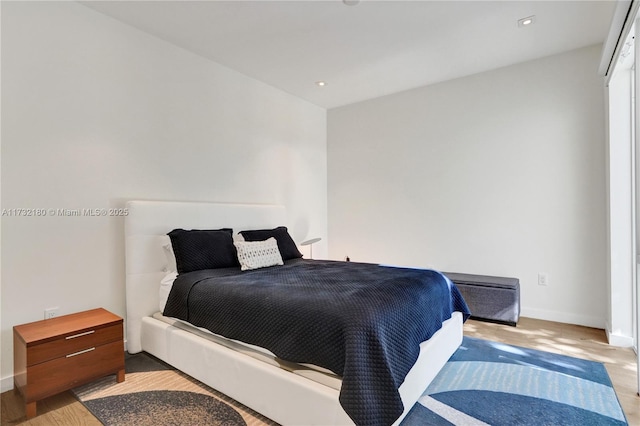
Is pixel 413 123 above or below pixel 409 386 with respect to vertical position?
above

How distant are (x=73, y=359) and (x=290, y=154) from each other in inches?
130

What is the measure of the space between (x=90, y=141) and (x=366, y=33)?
252cm

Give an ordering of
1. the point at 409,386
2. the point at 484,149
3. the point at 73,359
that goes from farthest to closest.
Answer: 1. the point at 484,149
2. the point at 73,359
3. the point at 409,386

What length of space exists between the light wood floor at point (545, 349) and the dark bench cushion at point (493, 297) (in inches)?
3.8

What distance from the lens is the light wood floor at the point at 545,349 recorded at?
1.95 metres

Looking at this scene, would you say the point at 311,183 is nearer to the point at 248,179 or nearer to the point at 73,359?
the point at 248,179

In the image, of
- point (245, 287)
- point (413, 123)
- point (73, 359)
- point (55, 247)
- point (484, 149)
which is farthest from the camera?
point (413, 123)

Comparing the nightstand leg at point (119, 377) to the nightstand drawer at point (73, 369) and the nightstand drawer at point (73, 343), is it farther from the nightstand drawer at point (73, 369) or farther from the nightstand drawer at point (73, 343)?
the nightstand drawer at point (73, 343)

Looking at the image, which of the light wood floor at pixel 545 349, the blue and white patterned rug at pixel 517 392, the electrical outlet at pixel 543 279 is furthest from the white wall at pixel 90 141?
the electrical outlet at pixel 543 279

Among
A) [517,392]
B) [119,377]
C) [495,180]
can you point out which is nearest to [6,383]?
[119,377]

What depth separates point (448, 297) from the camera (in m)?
2.61

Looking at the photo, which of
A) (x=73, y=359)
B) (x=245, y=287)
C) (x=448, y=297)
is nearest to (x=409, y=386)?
(x=448, y=297)

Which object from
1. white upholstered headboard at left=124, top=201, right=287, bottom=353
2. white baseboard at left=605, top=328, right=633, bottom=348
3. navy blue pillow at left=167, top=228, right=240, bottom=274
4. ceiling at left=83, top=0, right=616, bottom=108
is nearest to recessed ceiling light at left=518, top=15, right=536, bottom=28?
ceiling at left=83, top=0, right=616, bottom=108

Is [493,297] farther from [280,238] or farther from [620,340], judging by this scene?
[280,238]
